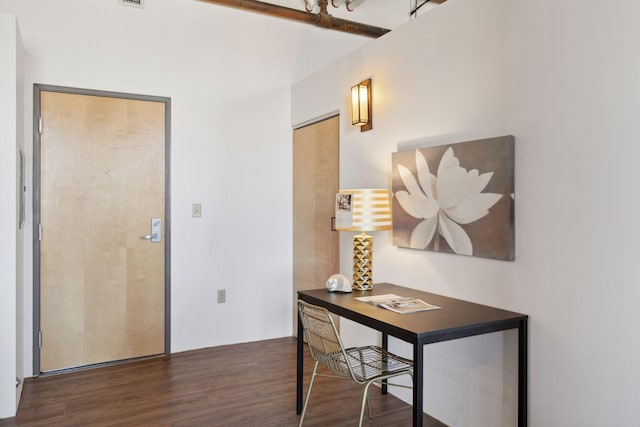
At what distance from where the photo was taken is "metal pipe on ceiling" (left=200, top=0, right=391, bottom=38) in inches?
158

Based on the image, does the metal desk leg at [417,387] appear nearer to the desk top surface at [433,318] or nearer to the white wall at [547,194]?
the desk top surface at [433,318]

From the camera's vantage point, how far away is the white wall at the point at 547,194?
180cm

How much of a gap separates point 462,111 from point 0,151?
8.38ft

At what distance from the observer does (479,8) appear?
2.42 m

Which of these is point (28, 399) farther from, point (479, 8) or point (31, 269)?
point (479, 8)

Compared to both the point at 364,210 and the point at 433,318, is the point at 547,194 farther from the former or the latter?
the point at 364,210

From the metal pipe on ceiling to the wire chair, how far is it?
2.68 m

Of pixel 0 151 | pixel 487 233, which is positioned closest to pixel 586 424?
pixel 487 233

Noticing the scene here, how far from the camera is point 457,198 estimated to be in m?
2.49

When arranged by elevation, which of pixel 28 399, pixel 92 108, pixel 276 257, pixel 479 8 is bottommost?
pixel 28 399

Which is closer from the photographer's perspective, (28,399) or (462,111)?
(462,111)

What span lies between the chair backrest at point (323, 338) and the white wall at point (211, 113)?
1.77 m

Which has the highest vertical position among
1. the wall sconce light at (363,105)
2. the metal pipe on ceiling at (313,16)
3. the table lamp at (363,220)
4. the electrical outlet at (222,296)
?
the metal pipe on ceiling at (313,16)

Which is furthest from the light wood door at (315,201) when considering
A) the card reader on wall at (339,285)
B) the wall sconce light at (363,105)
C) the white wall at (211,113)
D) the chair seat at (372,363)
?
the chair seat at (372,363)
